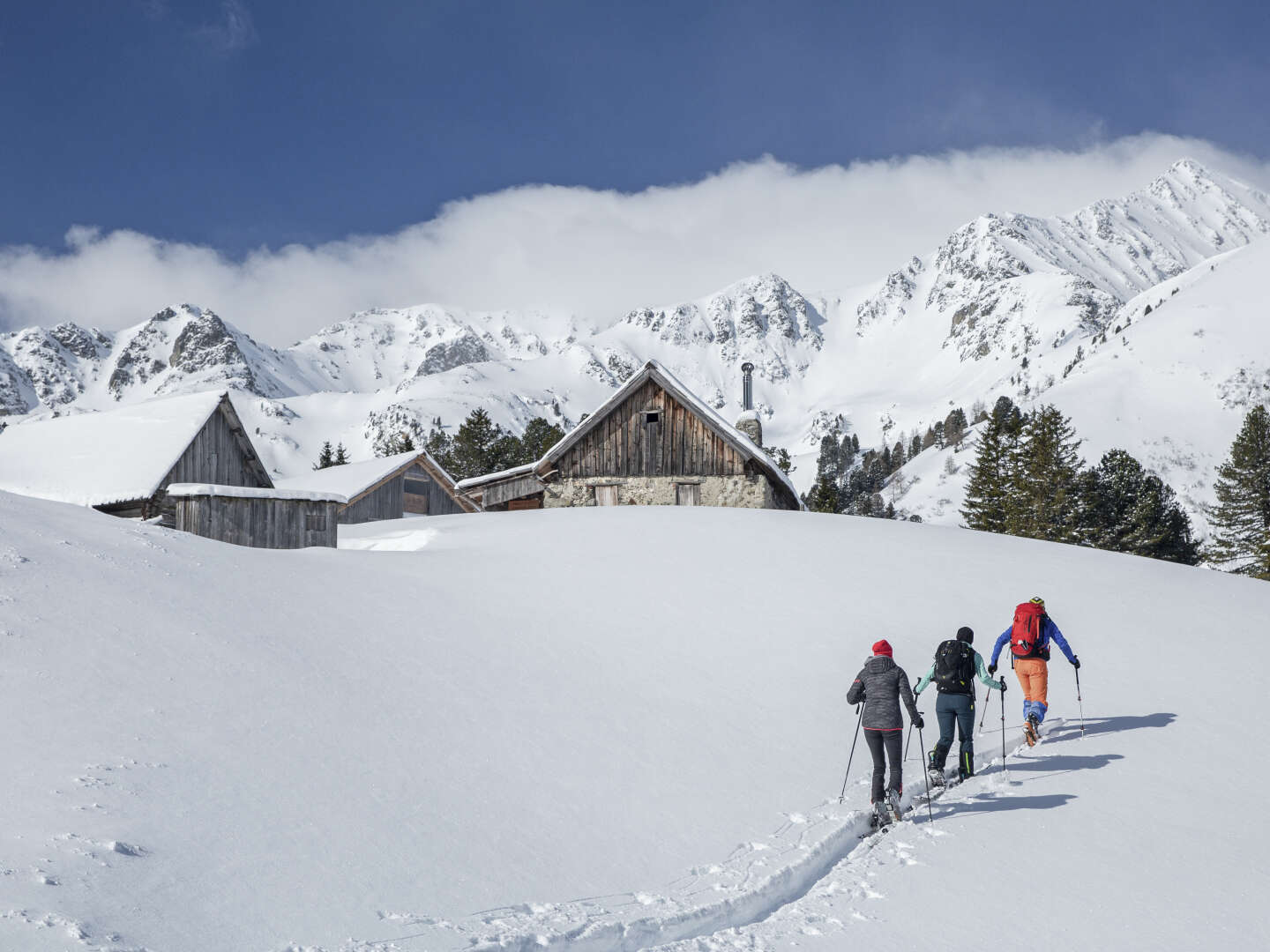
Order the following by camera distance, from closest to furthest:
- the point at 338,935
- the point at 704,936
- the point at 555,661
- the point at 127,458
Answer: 1. the point at 338,935
2. the point at 704,936
3. the point at 555,661
4. the point at 127,458

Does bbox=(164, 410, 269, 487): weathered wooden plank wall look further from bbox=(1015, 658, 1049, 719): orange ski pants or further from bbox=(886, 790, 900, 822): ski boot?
Result: bbox=(886, 790, 900, 822): ski boot

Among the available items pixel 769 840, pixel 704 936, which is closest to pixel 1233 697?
pixel 769 840

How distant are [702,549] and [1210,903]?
1326 centimetres

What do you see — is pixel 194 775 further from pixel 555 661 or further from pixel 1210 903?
pixel 1210 903

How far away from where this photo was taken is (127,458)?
86.9 feet

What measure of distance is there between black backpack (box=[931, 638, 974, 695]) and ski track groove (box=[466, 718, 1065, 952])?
5.45 ft

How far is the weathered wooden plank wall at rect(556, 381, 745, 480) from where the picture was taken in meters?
29.5

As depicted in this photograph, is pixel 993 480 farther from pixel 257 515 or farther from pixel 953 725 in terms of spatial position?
pixel 953 725

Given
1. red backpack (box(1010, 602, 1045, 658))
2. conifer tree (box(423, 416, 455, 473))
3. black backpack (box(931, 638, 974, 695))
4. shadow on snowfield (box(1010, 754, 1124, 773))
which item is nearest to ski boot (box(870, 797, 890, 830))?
black backpack (box(931, 638, 974, 695))

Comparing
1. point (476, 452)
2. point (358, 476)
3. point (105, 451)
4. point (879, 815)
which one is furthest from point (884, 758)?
point (476, 452)

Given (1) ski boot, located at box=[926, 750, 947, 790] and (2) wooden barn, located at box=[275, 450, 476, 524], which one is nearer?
(1) ski boot, located at box=[926, 750, 947, 790]

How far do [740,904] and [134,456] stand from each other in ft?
82.5

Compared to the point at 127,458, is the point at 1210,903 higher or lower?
lower

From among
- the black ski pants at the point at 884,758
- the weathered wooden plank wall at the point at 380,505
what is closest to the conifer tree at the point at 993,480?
the weathered wooden plank wall at the point at 380,505
